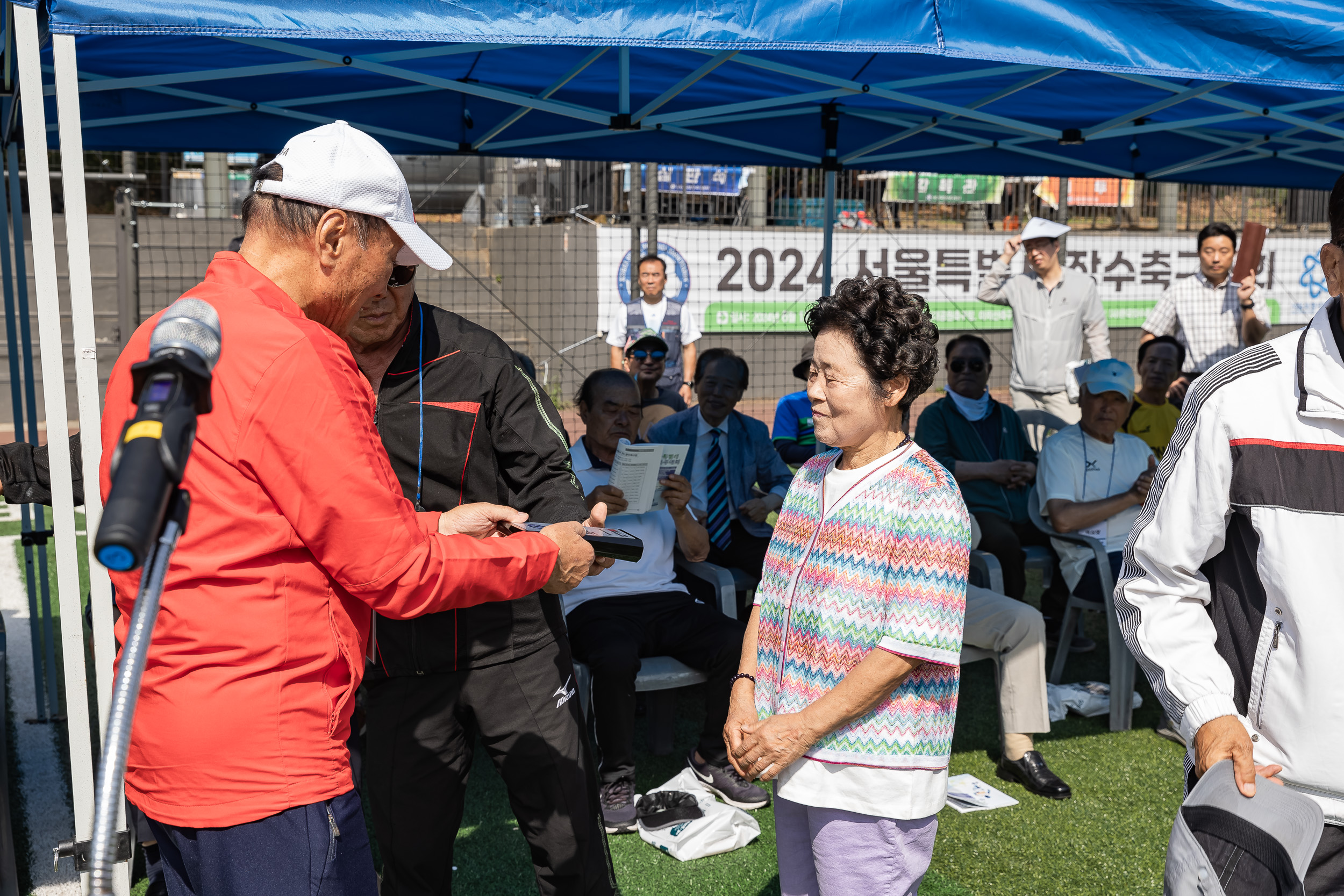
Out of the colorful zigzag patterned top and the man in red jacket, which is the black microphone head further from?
the colorful zigzag patterned top

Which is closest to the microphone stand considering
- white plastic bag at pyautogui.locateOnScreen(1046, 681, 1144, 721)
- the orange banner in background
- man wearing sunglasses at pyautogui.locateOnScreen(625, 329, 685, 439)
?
white plastic bag at pyautogui.locateOnScreen(1046, 681, 1144, 721)

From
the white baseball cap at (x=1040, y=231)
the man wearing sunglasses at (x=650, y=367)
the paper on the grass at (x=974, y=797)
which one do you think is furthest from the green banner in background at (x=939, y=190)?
the paper on the grass at (x=974, y=797)

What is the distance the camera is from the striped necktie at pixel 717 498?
489 cm

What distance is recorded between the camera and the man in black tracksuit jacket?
7.79 feet

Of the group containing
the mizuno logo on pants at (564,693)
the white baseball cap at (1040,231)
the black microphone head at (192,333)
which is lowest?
the mizuno logo on pants at (564,693)

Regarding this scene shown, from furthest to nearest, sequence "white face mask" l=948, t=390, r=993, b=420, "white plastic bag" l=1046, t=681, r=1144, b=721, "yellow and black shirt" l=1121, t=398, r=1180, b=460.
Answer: "yellow and black shirt" l=1121, t=398, r=1180, b=460, "white face mask" l=948, t=390, r=993, b=420, "white plastic bag" l=1046, t=681, r=1144, b=721

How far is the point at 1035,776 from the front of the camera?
3910 millimetres

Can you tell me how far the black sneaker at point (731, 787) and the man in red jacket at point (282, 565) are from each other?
7.69ft

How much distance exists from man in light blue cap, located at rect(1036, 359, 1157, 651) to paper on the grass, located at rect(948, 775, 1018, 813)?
1.30m

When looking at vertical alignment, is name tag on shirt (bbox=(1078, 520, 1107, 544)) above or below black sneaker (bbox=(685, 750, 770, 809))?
above

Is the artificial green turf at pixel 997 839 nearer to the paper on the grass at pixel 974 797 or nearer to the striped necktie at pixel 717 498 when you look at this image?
the paper on the grass at pixel 974 797

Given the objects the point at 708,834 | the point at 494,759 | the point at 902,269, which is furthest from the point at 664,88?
the point at 902,269

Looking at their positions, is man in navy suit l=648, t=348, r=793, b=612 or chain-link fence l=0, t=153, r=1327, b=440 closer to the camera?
man in navy suit l=648, t=348, r=793, b=612

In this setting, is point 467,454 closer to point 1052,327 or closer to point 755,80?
point 755,80
